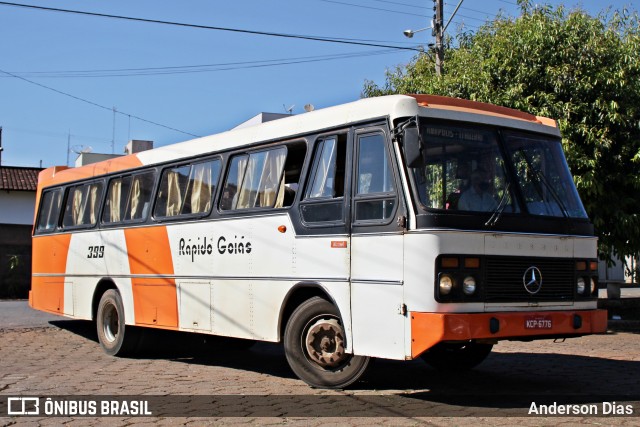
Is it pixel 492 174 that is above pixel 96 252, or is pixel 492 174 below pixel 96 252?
above

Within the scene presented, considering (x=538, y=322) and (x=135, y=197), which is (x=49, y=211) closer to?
(x=135, y=197)

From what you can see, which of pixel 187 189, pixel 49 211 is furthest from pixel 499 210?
pixel 49 211

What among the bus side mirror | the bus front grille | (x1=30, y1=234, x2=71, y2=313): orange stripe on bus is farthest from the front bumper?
(x1=30, y1=234, x2=71, y2=313): orange stripe on bus

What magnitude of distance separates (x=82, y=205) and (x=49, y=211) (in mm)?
1622

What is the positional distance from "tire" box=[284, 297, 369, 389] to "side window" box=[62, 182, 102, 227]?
578 cm

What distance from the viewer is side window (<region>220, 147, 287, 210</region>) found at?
9148 millimetres

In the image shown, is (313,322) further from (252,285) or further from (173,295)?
(173,295)

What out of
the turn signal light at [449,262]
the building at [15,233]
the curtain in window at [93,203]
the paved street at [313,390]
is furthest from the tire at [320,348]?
the building at [15,233]

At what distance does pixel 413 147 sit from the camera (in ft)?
24.1

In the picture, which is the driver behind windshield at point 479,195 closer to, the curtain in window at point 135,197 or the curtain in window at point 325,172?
the curtain in window at point 325,172

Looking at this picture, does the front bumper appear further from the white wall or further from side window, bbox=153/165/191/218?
the white wall

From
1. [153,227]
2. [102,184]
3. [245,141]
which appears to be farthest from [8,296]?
[245,141]

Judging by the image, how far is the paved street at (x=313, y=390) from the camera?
7.04m

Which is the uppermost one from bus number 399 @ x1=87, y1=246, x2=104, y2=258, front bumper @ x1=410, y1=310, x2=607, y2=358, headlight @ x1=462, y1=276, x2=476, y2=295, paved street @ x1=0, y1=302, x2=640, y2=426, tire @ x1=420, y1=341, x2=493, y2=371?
bus number 399 @ x1=87, y1=246, x2=104, y2=258
